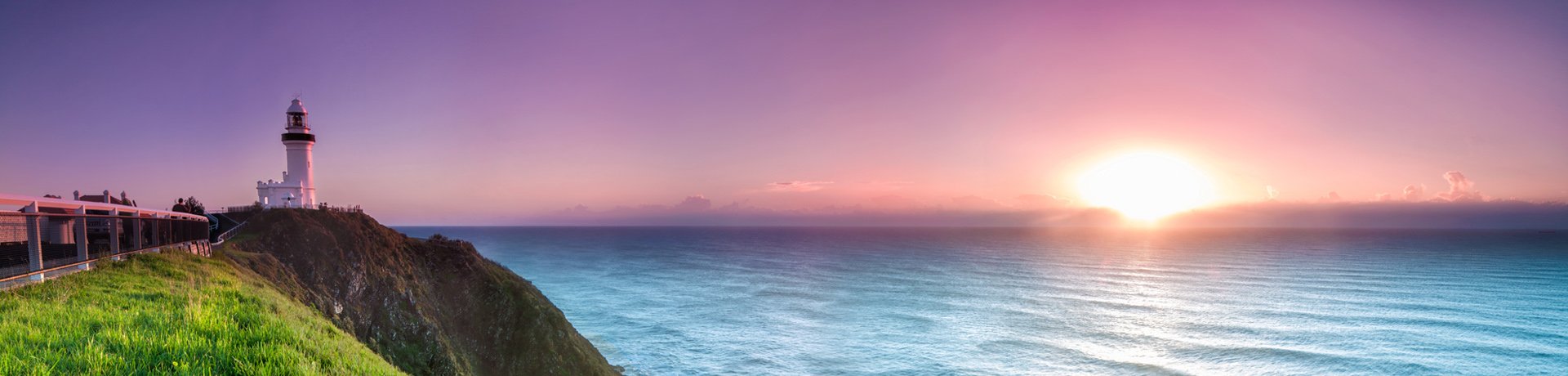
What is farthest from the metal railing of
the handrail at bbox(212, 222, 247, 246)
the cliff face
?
the handrail at bbox(212, 222, 247, 246)

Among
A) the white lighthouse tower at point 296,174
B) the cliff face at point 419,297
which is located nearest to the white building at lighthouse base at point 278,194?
the white lighthouse tower at point 296,174

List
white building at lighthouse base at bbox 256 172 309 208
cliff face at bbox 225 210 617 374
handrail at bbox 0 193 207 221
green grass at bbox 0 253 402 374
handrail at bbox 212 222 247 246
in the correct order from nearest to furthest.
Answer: green grass at bbox 0 253 402 374
handrail at bbox 0 193 207 221
cliff face at bbox 225 210 617 374
handrail at bbox 212 222 247 246
white building at lighthouse base at bbox 256 172 309 208

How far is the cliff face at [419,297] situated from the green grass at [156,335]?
19.8m

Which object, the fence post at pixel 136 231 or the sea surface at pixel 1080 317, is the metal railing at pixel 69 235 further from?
the sea surface at pixel 1080 317

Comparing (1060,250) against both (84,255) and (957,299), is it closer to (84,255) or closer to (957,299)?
(957,299)

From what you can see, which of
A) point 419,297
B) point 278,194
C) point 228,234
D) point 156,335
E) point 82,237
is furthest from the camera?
point 278,194

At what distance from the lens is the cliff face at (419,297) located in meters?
36.9

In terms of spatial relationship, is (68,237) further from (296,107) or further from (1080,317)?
(1080,317)

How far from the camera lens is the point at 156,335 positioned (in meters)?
9.41

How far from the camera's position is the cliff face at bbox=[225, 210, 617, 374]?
121 ft

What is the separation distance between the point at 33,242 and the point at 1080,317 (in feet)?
260

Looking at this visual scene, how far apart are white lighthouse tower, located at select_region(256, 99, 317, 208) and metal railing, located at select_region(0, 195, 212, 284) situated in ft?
72.7

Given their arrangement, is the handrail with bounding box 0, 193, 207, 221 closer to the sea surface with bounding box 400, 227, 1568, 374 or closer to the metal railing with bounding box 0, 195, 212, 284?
the metal railing with bounding box 0, 195, 212, 284

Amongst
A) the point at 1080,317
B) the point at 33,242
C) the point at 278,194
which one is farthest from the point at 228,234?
the point at 1080,317
